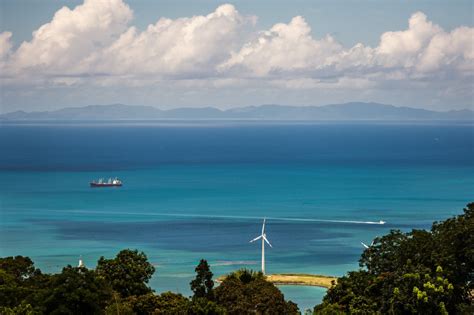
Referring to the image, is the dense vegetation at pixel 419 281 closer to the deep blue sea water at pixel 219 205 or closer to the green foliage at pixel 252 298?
the green foliage at pixel 252 298

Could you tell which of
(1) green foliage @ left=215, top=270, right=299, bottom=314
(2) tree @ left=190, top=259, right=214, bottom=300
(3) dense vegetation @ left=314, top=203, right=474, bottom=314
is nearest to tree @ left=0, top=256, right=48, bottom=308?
(2) tree @ left=190, top=259, right=214, bottom=300

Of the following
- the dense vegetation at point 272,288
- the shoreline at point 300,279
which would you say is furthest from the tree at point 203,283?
the shoreline at point 300,279

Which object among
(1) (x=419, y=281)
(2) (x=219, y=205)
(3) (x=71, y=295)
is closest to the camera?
(3) (x=71, y=295)

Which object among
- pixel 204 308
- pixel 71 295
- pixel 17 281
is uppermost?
pixel 17 281

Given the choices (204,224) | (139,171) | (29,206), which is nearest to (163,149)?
(139,171)

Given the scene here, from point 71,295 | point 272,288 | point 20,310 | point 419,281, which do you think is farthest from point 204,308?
point 419,281

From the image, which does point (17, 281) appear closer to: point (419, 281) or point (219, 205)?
point (419, 281)
